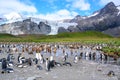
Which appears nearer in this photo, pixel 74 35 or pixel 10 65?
pixel 10 65

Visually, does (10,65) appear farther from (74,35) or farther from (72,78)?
(74,35)

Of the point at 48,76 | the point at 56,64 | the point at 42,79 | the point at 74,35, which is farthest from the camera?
the point at 74,35

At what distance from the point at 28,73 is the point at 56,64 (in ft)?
22.7

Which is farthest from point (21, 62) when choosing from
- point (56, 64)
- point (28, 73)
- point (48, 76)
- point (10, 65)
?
point (48, 76)

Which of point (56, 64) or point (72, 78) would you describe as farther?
point (56, 64)

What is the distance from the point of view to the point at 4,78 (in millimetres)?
26516

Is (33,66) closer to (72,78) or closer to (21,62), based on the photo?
(21,62)

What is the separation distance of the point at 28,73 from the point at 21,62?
7.43m

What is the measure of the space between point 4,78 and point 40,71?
568cm

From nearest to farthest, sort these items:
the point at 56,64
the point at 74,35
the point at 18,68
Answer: the point at 18,68 < the point at 56,64 < the point at 74,35

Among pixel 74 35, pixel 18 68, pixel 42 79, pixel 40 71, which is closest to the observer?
pixel 42 79

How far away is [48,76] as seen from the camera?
28141 millimetres

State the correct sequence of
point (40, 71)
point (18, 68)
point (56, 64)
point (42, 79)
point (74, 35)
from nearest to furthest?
point (42, 79)
point (40, 71)
point (18, 68)
point (56, 64)
point (74, 35)

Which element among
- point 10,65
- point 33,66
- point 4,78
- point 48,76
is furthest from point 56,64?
point 4,78
